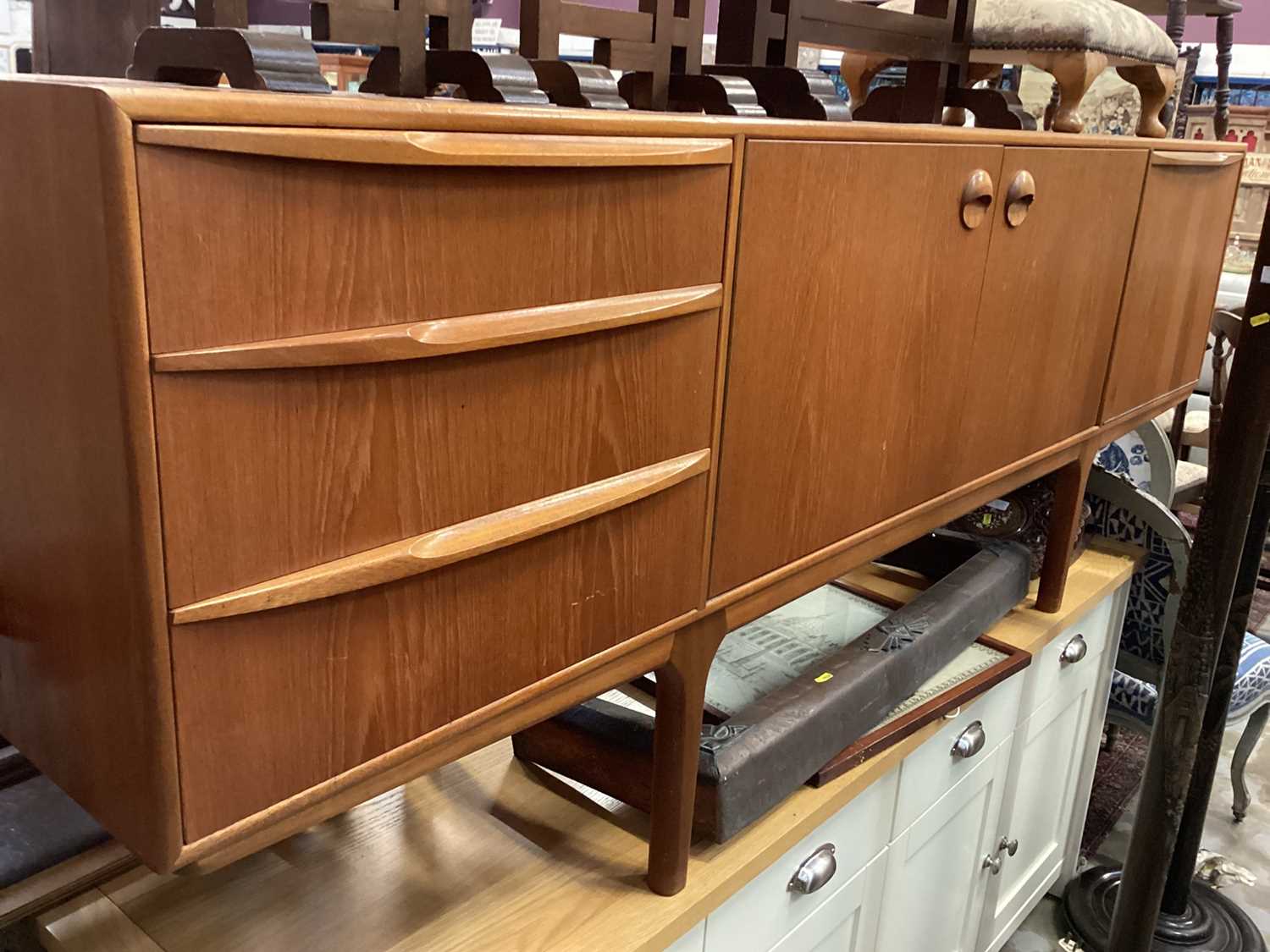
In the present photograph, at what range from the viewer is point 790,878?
1271mm

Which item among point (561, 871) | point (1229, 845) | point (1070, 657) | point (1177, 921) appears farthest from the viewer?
point (1229, 845)

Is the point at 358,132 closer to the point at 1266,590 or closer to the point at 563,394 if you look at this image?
the point at 563,394

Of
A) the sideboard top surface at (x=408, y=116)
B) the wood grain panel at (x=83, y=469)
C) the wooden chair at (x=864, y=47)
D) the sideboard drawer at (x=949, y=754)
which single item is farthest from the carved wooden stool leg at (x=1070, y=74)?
the wood grain panel at (x=83, y=469)

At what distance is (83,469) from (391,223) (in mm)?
214

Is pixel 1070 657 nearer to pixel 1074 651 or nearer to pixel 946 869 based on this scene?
pixel 1074 651

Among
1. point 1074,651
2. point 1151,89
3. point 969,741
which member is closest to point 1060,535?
point 1074,651

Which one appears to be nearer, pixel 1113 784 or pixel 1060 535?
pixel 1060 535

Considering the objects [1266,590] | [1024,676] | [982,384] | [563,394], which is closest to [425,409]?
[563,394]

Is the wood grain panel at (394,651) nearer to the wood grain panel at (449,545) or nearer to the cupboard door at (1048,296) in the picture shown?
the wood grain panel at (449,545)

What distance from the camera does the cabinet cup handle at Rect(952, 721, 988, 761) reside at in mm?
1598

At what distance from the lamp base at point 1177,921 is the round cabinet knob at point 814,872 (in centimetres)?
95

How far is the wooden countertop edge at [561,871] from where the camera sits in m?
1.03

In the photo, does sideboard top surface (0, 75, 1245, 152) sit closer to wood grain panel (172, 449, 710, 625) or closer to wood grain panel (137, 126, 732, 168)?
wood grain panel (137, 126, 732, 168)

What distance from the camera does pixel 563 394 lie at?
2.62ft
